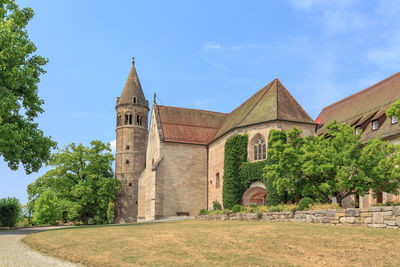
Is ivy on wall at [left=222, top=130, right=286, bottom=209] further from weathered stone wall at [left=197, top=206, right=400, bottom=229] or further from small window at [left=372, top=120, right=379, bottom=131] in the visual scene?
weathered stone wall at [left=197, top=206, right=400, bottom=229]

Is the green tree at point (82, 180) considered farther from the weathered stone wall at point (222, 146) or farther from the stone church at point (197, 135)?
the weathered stone wall at point (222, 146)

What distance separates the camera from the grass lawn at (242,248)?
12312mm

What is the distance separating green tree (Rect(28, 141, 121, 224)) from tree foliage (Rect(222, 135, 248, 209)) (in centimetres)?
1988

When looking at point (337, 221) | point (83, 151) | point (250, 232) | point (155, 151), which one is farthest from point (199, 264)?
point (83, 151)

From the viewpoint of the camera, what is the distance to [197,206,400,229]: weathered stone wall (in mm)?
16984

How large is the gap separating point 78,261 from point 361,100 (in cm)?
3320

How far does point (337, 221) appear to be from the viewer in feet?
63.1

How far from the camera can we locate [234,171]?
119 feet

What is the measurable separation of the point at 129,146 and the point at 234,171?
23675 mm

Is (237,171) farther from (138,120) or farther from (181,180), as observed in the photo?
(138,120)

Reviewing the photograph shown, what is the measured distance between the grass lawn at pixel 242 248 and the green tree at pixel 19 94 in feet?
29.8

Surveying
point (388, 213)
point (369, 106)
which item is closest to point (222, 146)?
point (369, 106)

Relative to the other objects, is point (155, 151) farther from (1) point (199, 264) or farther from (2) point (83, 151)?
(1) point (199, 264)

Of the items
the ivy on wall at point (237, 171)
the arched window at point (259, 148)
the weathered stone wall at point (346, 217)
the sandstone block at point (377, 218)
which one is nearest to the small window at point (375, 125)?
the arched window at point (259, 148)
